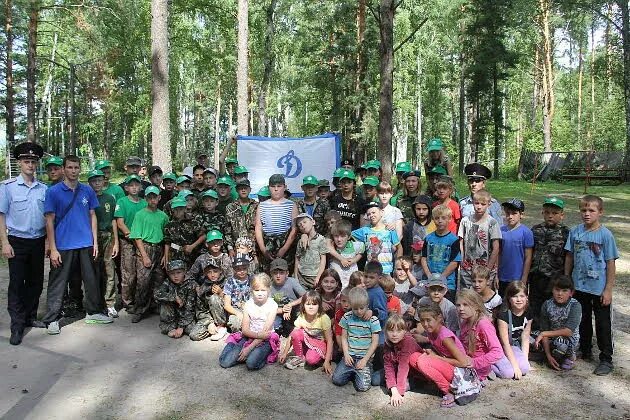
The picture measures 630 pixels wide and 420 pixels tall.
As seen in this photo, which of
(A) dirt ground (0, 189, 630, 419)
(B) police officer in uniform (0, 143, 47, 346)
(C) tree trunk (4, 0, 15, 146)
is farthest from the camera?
(C) tree trunk (4, 0, 15, 146)

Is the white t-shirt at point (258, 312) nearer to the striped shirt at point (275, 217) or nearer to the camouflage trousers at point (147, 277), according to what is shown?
the striped shirt at point (275, 217)

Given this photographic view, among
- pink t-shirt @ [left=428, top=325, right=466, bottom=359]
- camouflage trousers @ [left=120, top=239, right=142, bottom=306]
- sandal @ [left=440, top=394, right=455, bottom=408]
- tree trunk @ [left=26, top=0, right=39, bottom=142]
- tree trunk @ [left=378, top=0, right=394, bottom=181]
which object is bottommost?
sandal @ [left=440, top=394, right=455, bottom=408]

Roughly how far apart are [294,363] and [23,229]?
3240 mm

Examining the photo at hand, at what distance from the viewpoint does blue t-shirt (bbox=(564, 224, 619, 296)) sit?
4578 millimetres

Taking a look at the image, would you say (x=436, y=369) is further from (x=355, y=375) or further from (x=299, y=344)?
(x=299, y=344)

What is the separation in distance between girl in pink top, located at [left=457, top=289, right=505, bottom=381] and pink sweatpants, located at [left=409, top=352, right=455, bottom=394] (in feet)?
1.19

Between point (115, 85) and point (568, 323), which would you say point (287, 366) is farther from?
point (115, 85)

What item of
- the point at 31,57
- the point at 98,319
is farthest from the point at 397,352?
the point at 31,57

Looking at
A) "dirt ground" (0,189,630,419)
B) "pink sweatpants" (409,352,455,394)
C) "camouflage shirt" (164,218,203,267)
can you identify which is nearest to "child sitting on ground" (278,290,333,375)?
"dirt ground" (0,189,630,419)

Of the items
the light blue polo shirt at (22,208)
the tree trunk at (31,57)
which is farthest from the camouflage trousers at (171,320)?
the tree trunk at (31,57)

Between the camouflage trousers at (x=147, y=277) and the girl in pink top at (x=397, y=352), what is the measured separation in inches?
123

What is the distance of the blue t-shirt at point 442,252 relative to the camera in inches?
200

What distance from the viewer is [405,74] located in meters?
38.9

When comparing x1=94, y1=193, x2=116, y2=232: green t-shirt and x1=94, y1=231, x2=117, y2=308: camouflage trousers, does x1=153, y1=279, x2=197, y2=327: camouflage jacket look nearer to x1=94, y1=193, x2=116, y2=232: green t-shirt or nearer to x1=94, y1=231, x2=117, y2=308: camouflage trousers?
x1=94, y1=231, x2=117, y2=308: camouflage trousers
